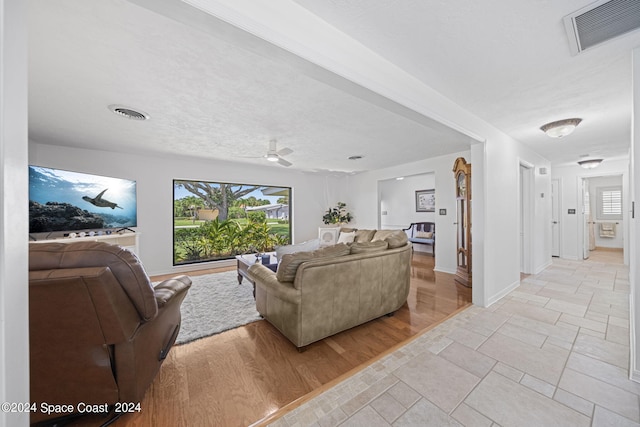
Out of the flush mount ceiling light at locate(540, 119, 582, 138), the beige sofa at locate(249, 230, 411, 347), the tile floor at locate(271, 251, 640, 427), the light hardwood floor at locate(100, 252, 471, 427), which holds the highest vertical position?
the flush mount ceiling light at locate(540, 119, 582, 138)

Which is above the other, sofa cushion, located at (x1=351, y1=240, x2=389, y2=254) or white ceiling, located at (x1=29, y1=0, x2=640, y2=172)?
white ceiling, located at (x1=29, y1=0, x2=640, y2=172)

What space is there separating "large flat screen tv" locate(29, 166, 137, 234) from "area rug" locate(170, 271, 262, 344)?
5.79 feet

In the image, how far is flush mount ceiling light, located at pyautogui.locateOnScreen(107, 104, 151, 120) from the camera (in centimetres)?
242

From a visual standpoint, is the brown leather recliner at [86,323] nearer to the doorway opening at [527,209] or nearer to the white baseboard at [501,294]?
the white baseboard at [501,294]

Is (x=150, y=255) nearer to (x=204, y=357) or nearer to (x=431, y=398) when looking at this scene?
(x=204, y=357)

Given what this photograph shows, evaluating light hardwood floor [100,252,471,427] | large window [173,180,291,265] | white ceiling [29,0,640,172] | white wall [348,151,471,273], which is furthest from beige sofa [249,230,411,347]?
large window [173,180,291,265]

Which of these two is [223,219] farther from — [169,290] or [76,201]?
[169,290]

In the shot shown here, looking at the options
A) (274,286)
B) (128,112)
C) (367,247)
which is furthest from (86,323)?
(128,112)

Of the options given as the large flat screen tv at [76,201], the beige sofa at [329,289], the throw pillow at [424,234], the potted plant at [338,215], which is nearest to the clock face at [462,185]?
the beige sofa at [329,289]

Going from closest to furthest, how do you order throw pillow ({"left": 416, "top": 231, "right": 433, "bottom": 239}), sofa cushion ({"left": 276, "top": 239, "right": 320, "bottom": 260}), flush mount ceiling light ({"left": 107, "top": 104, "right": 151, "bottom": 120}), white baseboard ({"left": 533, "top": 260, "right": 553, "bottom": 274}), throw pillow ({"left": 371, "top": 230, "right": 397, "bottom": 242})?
flush mount ceiling light ({"left": 107, "top": 104, "right": 151, "bottom": 120}) → sofa cushion ({"left": 276, "top": 239, "right": 320, "bottom": 260}) → throw pillow ({"left": 371, "top": 230, "right": 397, "bottom": 242}) → white baseboard ({"left": 533, "top": 260, "right": 553, "bottom": 274}) → throw pillow ({"left": 416, "top": 231, "right": 433, "bottom": 239})

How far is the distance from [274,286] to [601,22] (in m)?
2.94

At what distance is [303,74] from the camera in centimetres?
160

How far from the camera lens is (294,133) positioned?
3.29 metres

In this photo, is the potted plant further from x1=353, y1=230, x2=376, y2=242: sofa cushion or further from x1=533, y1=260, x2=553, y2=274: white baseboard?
x1=533, y1=260, x2=553, y2=274: white baseboard
